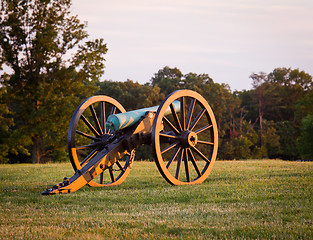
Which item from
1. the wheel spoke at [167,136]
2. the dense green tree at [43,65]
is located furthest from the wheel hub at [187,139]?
the dense green tree at [43,65]

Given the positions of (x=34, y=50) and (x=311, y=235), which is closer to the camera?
(x=311, y=235)

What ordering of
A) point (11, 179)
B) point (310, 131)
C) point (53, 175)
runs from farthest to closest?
point (310, 131) → point (53, 175) → point (11, 179)

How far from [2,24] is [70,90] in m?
5.27

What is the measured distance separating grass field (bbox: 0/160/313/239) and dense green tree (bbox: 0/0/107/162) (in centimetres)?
1465

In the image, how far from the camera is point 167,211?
255 inches

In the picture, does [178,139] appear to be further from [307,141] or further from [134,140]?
[307,141]

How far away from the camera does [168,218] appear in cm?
595

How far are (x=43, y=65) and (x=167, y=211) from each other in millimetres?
20630

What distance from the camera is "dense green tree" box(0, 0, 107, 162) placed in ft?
79.6

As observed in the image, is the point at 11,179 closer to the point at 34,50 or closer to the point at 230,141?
the point at 34,50

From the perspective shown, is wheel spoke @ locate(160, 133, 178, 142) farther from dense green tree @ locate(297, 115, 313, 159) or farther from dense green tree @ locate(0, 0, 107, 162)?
dense green tree @ locate(297, 115, 313, 159)

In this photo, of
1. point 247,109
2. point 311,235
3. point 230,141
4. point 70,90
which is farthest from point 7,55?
point 247,109

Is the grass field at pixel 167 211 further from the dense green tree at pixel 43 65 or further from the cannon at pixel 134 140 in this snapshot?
the dense green tree at pixel 43 65

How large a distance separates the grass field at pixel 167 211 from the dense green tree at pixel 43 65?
14646mm
